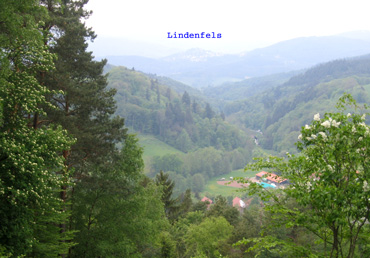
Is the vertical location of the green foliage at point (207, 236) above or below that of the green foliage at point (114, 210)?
below

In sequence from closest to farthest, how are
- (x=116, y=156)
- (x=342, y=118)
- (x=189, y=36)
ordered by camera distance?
1. (x=342, y=118)
2. (x=116, y=156)
3. (x=189, y=36)

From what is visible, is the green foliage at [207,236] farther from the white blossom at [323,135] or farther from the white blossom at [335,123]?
the white blossom at [335,123]

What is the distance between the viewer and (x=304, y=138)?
291 inches

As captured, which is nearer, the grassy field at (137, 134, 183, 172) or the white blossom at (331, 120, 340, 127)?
the white blossom at (331, 120, 340, 127)

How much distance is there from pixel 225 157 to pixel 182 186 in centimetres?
3913

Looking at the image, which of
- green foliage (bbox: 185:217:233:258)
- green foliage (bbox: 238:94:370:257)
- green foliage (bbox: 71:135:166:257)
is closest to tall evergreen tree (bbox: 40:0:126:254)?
green foliage (bbox: 71:135:166:257)

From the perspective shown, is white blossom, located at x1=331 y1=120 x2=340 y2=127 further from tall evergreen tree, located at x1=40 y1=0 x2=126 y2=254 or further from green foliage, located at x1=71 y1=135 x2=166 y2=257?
tall evergreen tree, located at x1=40 y1=0 x2=126 y2=254

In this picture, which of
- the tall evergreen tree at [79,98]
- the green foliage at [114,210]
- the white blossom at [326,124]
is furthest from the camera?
the tall evergreen tree at [79,98]

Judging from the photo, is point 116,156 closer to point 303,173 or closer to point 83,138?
point 83,138

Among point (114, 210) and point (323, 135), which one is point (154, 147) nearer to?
point (114, 210)

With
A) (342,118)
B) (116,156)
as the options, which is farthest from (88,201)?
(342,118)

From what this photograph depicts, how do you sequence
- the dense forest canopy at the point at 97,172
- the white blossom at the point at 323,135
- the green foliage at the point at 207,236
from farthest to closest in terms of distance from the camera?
the green foliage at the point at 207,236 → the dense forest canopy at the point at 97,172 → the white blossom at the point at 323,135

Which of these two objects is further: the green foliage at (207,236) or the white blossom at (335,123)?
the green foliage at (207,236)

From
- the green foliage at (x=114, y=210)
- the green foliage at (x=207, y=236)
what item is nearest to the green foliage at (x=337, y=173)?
the green foliage at (x=114, y=210)
